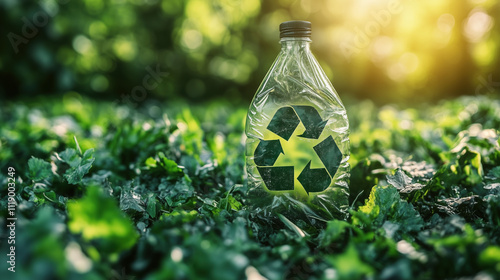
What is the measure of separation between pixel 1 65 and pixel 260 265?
8564 mm

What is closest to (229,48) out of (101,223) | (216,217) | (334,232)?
(216,217)

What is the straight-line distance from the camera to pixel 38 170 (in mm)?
1926

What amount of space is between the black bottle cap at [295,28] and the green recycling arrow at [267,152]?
0.46 metres

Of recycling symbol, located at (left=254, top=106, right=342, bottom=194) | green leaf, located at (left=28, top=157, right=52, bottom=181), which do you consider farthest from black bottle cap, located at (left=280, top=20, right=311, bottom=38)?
green leaf, located at (left=28, top=157, right=52, bottom=181)

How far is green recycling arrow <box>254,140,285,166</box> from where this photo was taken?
1.72 metres

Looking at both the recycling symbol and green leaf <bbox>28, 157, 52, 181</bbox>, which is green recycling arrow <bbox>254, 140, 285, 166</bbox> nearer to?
the recycling symbol

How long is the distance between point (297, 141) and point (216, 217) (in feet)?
1.56

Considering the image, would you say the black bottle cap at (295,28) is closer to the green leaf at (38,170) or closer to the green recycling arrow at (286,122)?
the green recycling arrow at (286,122)

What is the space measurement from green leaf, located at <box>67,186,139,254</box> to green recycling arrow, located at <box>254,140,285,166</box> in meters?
0.79

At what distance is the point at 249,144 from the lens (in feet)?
5.85

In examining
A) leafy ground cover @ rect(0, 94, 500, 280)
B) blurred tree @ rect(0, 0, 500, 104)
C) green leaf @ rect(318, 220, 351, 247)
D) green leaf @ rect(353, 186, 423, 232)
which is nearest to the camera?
leafy ground cover @ rect(0, 94, 500, 280)

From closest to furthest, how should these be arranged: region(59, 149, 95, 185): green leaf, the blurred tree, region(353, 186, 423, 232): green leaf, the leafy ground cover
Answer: the leafy ground cover < region(353, 186, 423, 232): green leaf < region(59, 149, 95, 185): green leaf < the blurred tree

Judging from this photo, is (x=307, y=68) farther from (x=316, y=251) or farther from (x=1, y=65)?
(x=1, y=65)

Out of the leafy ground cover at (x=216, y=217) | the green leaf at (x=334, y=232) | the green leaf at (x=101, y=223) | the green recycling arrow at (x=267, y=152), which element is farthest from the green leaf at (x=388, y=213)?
the green leaf at (x=101, y=223)
